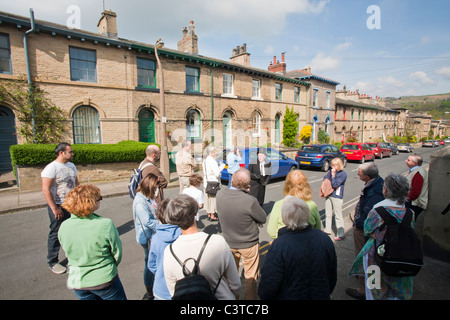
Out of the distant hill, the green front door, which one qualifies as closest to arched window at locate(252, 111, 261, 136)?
the green front door

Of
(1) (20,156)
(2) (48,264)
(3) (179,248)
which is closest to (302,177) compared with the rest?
(3) (179,248)

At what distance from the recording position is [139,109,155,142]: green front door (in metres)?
14.0

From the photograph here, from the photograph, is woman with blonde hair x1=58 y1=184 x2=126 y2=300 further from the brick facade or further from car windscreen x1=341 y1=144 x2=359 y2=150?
car windscreen x1=341 y1=144 x2=359 y2=150

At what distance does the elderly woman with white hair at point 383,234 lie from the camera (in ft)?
8.59

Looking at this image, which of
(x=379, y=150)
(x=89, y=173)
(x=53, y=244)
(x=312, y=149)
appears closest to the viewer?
(x=53, y=244)

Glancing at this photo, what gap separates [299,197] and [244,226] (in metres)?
0.89

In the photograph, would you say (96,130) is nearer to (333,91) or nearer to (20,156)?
(20,156)

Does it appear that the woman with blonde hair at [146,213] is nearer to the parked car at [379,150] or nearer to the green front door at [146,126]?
the green front door at [146,126]

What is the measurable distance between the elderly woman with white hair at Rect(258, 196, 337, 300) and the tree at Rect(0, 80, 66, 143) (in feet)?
40.6

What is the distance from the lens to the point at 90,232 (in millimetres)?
2375

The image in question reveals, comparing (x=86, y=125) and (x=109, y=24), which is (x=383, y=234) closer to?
(x=86, y=125)

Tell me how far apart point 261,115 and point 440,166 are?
55.3ft

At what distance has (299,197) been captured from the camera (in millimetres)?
3295

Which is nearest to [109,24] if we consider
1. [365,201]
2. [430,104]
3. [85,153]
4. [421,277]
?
[85,153]
